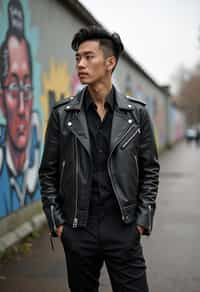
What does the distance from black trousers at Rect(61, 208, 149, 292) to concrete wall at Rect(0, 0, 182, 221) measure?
280cm

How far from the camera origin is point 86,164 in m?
2.54

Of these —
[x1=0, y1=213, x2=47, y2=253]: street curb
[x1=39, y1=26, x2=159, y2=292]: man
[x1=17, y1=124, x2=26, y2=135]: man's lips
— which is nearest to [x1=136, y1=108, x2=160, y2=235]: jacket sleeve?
[x1=39, y1=26, x2=159, y2=292]: man

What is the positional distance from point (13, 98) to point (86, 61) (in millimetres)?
3209

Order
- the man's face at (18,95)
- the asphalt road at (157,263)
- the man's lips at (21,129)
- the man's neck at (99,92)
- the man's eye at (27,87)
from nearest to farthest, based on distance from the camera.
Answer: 1. the man's neck at (99,92)
2. the asphalt road at (157,263)
3. the man's face at (18,95)
4. the man's lips at (21,129)
5. the man's eye at (27,87)

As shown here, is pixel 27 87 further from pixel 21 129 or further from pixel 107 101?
pixel 107 101

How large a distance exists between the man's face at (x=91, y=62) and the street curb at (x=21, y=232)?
2934 millimetres

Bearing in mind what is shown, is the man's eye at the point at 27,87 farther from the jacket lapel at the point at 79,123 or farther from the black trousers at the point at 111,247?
the black trousers at the point at 111,247

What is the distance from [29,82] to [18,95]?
0.46 metres

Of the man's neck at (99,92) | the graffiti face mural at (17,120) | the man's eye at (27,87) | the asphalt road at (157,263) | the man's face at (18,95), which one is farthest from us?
the man's eye at (27,87)

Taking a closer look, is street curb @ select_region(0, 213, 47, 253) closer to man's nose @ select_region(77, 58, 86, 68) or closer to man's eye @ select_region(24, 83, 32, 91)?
man's eye @ select_region(24, 83, 32, 91)

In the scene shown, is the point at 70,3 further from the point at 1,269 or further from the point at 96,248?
the point at 96,248

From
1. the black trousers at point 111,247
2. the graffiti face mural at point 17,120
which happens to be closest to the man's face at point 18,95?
the graffiti face mural at point 17,120

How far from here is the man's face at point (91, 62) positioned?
8.43ft

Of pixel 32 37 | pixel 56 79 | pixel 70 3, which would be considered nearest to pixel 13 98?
pixel 32 37
